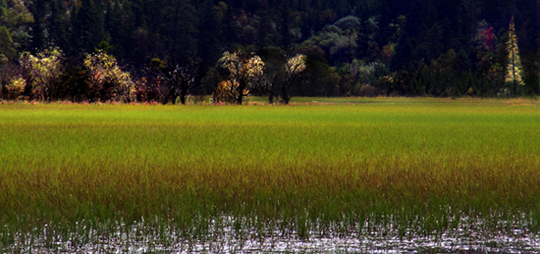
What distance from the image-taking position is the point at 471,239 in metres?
9.03

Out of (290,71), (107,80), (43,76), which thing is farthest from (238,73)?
(43,76)

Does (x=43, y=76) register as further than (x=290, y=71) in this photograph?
No

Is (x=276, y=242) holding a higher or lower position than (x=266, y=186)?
lower

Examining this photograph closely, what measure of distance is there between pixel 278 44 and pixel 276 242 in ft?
481

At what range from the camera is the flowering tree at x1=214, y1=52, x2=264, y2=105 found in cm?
7200

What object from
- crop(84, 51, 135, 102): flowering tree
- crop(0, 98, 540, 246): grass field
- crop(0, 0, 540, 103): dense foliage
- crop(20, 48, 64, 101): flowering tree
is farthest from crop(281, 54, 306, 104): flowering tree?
crop(0, 98, 540, 246): grass field

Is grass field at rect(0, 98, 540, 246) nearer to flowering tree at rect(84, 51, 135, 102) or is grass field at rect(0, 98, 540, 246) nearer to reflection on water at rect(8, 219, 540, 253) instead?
reflection on water at rect(8, 219, 540, 253)

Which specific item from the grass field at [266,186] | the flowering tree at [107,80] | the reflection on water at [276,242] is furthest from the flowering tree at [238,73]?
the reflection on water at [276,242]

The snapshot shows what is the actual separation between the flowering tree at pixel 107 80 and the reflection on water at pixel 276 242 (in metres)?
60.1

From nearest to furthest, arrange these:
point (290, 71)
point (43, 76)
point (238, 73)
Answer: point (43, 76)
point (238, 73)
point (290, 71)

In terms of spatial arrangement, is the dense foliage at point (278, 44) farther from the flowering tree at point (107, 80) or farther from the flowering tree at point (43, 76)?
the flowering tree at point (107, 80)

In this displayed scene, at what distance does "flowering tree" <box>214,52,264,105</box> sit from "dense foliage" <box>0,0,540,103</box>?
1.40m

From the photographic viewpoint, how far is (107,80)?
67.7 meters

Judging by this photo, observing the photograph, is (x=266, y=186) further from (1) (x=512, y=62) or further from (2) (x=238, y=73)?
(1) (x=512, y=62)
